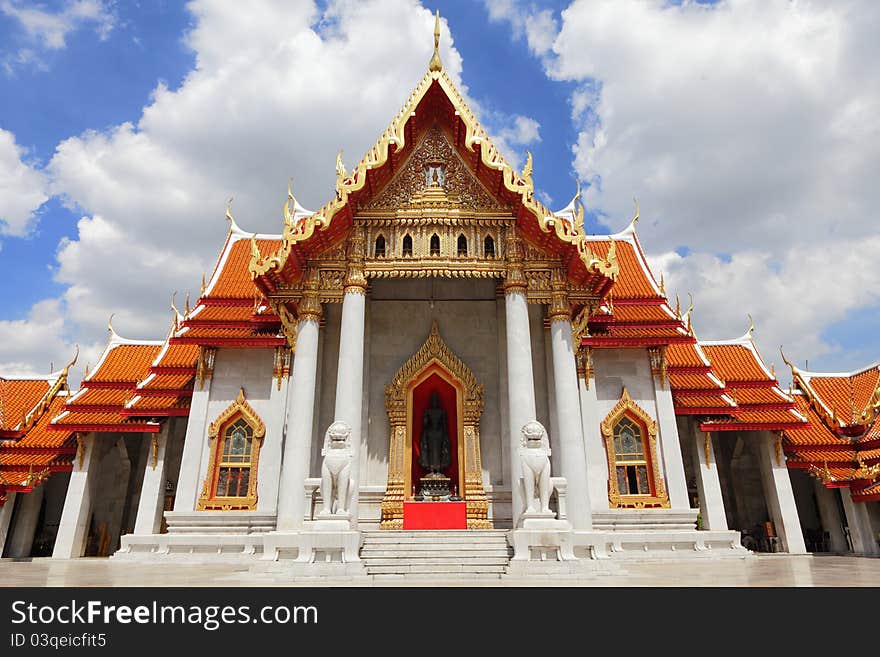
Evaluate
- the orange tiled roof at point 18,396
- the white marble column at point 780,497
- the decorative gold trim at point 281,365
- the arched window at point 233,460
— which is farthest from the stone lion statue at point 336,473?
the orange tiled roof at point 18,396

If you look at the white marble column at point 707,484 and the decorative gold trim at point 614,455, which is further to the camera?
the white marble column at point 707,484

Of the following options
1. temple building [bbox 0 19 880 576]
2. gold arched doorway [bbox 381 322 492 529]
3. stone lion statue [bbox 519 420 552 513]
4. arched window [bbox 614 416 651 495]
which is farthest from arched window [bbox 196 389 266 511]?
arched window [bbox 614 416 651 495]

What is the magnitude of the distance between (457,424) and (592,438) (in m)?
3.00

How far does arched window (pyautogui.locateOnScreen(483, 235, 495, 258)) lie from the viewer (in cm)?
1109

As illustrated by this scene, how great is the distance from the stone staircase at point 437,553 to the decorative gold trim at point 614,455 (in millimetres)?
3949

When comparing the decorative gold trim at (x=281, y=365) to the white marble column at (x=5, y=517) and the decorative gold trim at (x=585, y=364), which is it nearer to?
the decorative gold trim at (x=585, y=364)

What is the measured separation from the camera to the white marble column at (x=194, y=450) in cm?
1257

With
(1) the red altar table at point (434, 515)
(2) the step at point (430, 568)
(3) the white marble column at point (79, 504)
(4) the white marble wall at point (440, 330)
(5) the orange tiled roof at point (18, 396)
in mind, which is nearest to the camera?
(2) the step at point (430, 568)

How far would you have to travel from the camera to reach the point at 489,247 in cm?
1120

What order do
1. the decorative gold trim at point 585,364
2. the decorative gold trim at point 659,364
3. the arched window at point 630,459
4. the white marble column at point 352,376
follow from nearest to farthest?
1. the white marble column at point 352,376
2. the arched window at point 630,459
3. the decorative gold trim at point 585,364
4. the decorative gold trim at point 659,364

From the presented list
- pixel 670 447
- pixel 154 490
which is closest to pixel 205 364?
pixel 154 490

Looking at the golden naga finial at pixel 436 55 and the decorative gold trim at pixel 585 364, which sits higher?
the golden naga finial at pixel 436 55
